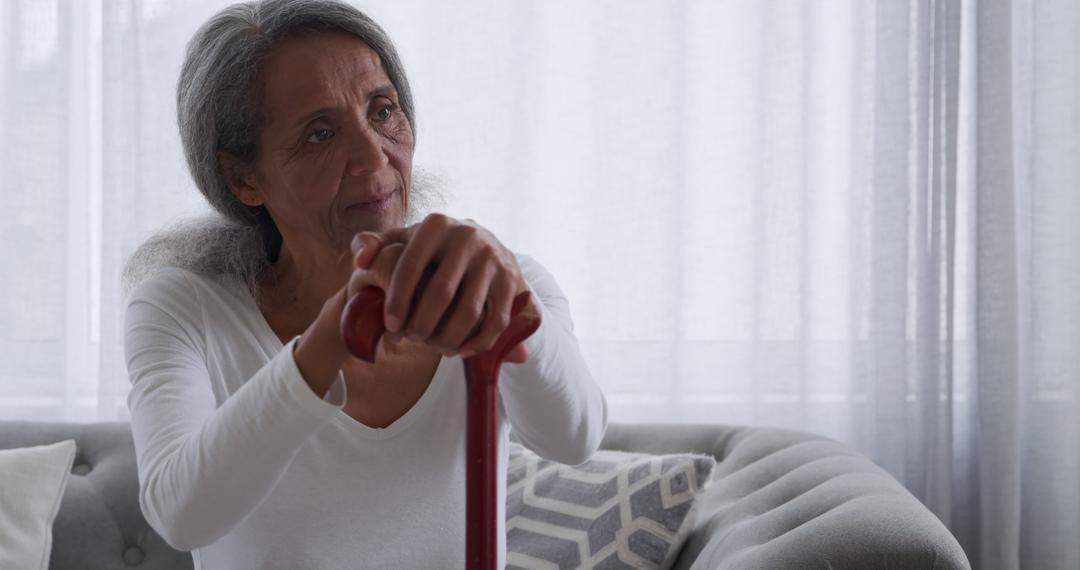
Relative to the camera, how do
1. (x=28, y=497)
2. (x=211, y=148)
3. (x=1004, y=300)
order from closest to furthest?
(x=211, y=148), (x=28, y=497), (x=1004, y=300)

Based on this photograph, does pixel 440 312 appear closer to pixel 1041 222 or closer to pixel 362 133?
pixel 362 133

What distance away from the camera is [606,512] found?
5.45 feet

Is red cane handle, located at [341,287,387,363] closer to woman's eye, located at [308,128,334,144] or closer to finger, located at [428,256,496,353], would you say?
finger, located at [428,256,496,353]

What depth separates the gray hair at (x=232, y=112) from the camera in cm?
111

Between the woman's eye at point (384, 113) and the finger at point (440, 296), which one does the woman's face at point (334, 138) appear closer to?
the woman's eye at point (384, 113)

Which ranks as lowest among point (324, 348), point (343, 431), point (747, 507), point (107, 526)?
point (107, 526)

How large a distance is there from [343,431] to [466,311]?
1.85ft

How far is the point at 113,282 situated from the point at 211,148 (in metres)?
1.24

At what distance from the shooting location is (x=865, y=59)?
85.4 inches

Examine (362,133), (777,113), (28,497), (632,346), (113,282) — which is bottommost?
(28,497)

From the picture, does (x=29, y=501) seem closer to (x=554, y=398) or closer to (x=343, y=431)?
(x=343, y=431)

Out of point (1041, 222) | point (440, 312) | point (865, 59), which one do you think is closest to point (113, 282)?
point (865, 59)

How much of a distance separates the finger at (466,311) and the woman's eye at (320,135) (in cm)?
49

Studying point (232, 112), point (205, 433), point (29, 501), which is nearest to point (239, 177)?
point (232, 112)
